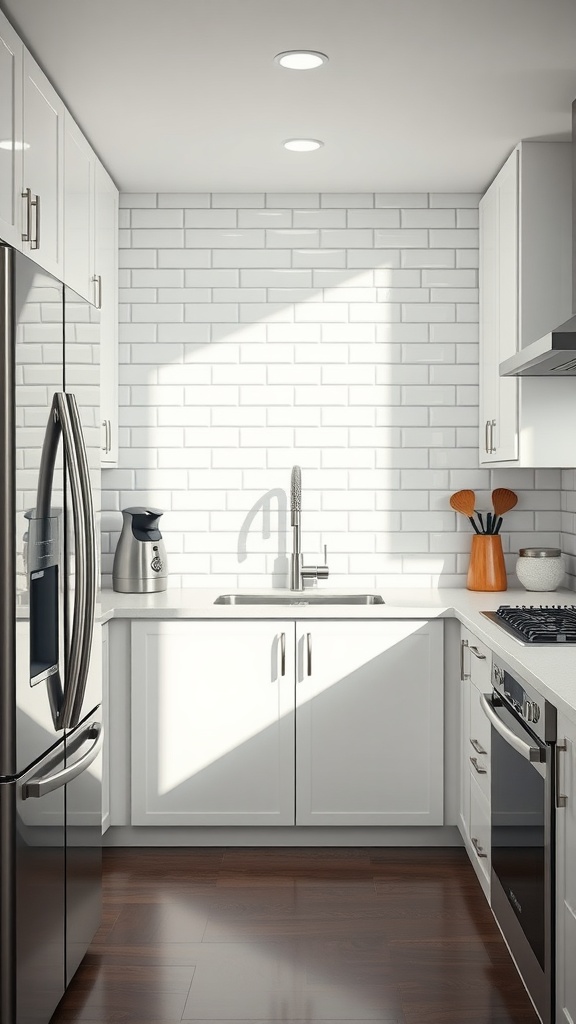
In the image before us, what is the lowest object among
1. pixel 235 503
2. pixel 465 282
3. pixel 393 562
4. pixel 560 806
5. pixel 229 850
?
pixel 229 850

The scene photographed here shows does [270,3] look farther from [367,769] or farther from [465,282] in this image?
[367,769]

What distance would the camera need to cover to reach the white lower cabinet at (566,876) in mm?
1923

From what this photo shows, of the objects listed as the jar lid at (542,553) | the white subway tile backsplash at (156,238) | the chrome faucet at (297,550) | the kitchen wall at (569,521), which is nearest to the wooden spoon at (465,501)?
the jar lid at (542,553)

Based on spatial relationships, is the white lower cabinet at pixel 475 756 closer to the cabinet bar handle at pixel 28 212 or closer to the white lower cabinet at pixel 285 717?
the white lower cabinet at pixel 285 717

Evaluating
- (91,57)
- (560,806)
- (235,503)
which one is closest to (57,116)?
(91,57)

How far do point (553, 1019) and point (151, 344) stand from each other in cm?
292

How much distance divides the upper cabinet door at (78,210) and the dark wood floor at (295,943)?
6.59ft

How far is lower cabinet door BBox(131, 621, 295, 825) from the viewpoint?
344cm

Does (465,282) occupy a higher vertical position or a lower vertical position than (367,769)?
higher

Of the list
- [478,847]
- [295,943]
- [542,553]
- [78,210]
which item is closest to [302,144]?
[78,210]

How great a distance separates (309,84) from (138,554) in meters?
1.85

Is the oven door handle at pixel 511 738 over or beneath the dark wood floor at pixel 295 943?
over

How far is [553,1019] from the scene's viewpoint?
2.07 metres

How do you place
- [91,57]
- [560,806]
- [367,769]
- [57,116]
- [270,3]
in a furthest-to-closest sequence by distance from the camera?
[367,769] → [57,116] → [91,57] → [270,3] → [560,806]
